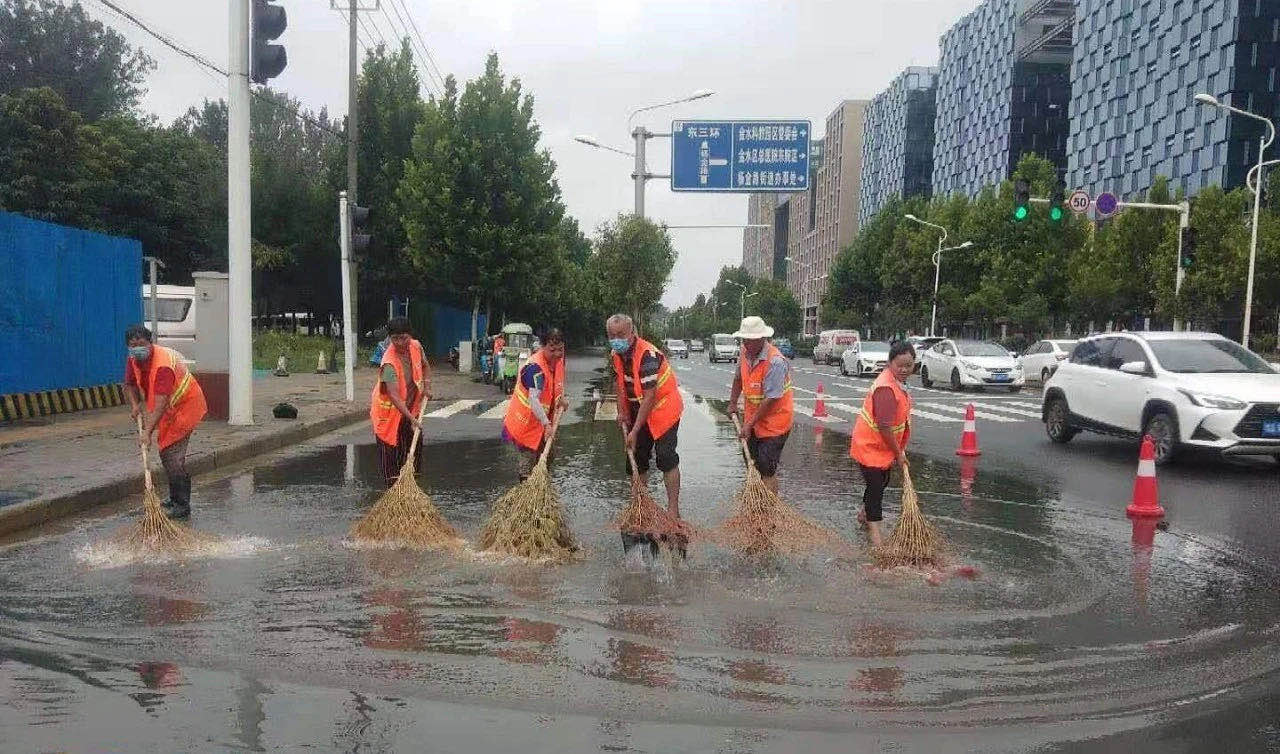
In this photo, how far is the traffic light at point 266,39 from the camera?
11.6 metres

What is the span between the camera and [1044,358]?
99.3 feet

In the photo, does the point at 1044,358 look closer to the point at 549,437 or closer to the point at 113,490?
the point at 549,437

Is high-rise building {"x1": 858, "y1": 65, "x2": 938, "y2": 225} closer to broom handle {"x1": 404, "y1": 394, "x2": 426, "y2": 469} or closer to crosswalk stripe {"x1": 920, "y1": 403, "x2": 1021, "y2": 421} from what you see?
crosswalk stripe {"x1": 920, "y1": 403, "x2": 1021, "y2": 421}

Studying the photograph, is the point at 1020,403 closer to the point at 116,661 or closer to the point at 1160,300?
the point at 1160,300

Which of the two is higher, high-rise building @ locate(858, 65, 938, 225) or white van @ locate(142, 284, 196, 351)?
high-rise building @ locate(858, 65, 938, 225)

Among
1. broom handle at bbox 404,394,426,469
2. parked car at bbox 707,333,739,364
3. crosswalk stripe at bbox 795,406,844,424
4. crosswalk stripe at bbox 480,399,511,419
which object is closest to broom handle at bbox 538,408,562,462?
broom handle at bbox 404,394,426,469

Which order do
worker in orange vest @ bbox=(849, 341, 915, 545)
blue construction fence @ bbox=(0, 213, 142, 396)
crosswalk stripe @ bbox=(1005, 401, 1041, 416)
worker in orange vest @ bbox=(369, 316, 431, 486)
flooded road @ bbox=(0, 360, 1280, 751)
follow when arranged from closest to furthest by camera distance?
flooded road @ bbox=(0, 360, 1280, 751) < worker in orange vest @ bbox=(849, 341, 915, 545) < worker in orange vest @ bbox=(369, 316, 431, 486) < blue construction fence @ bbox=(0, 213, 142, 396) < crosswalk stripe @ bbox=(1005, 401, 1041, 416)

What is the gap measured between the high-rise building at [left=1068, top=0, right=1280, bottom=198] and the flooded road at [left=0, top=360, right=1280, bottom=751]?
5691 cm

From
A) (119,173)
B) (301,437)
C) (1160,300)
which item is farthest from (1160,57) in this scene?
(301,437)

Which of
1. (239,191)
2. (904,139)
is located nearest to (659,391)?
(239,191)

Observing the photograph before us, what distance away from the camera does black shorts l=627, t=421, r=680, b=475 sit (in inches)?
261

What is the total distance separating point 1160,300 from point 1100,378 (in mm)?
23654

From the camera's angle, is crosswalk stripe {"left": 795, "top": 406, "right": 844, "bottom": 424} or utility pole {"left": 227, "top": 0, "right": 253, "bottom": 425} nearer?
utility pole {"left": 227, "top": 0, "right": 253, "bottom": 425}

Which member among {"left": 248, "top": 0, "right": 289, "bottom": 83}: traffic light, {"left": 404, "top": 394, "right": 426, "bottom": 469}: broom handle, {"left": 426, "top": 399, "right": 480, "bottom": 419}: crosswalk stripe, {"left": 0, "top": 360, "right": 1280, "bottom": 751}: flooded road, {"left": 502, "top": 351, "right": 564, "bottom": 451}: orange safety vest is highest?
{"left": 248, "top": 0, "right": 289, "bottom": 83}: traffic light
